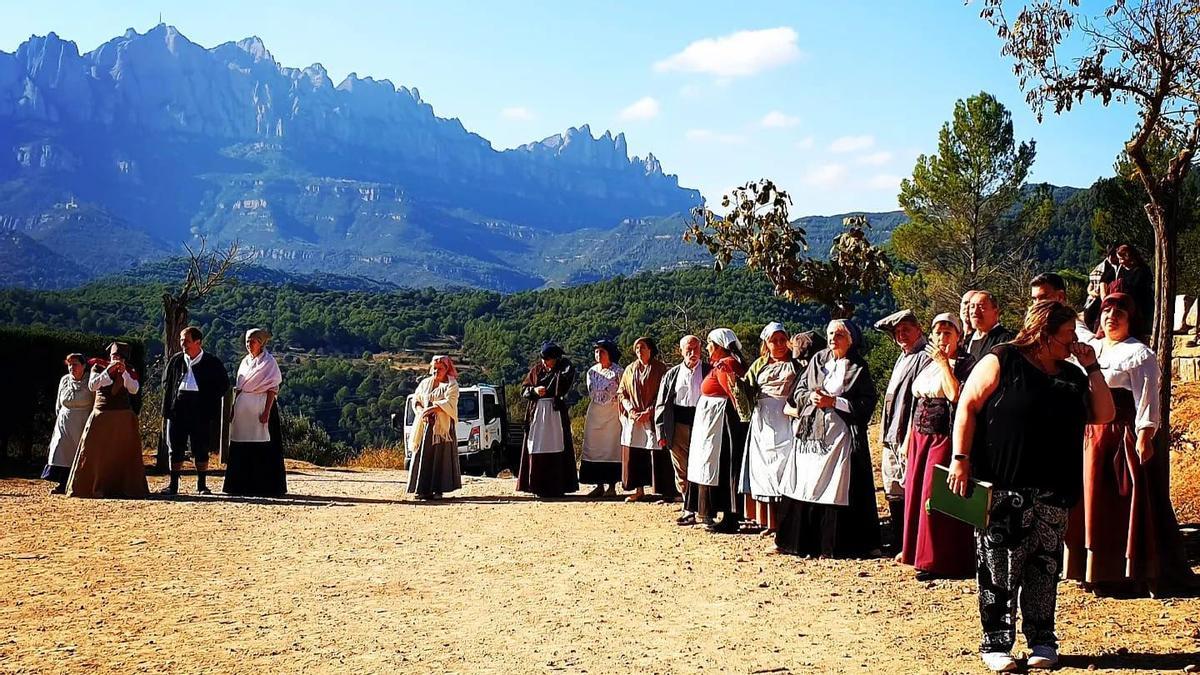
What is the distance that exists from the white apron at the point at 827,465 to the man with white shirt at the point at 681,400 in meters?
3.03

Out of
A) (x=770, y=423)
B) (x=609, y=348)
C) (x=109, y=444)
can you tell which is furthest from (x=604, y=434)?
(x=109, y=444)

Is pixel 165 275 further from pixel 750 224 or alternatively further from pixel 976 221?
pixel 750 224

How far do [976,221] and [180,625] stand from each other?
3523cm

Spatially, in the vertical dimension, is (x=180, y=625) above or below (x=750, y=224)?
below

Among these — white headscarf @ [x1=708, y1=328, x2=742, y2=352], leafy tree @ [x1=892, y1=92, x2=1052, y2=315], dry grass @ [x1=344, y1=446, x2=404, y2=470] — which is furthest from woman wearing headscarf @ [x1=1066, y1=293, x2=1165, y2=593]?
leafy tree @ [x1=892, y1=92, x2=1052, y2=315]

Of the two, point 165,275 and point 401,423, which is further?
point 165,275

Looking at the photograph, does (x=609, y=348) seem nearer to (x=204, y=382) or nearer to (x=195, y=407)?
(x=204, y=382)

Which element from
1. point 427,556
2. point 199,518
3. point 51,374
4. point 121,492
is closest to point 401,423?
point 51,374

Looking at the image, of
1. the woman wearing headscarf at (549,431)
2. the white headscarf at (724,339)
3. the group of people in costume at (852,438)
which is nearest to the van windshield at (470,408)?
the group of people in costume at (852,438)

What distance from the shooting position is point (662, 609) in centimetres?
677

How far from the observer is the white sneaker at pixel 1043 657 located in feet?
16.9

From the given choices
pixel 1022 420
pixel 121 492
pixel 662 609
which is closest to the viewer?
pixel 1022 420

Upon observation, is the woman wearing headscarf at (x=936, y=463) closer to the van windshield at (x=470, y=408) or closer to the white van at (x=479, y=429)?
the white van at (x=479, y=429)

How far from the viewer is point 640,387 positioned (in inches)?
515
